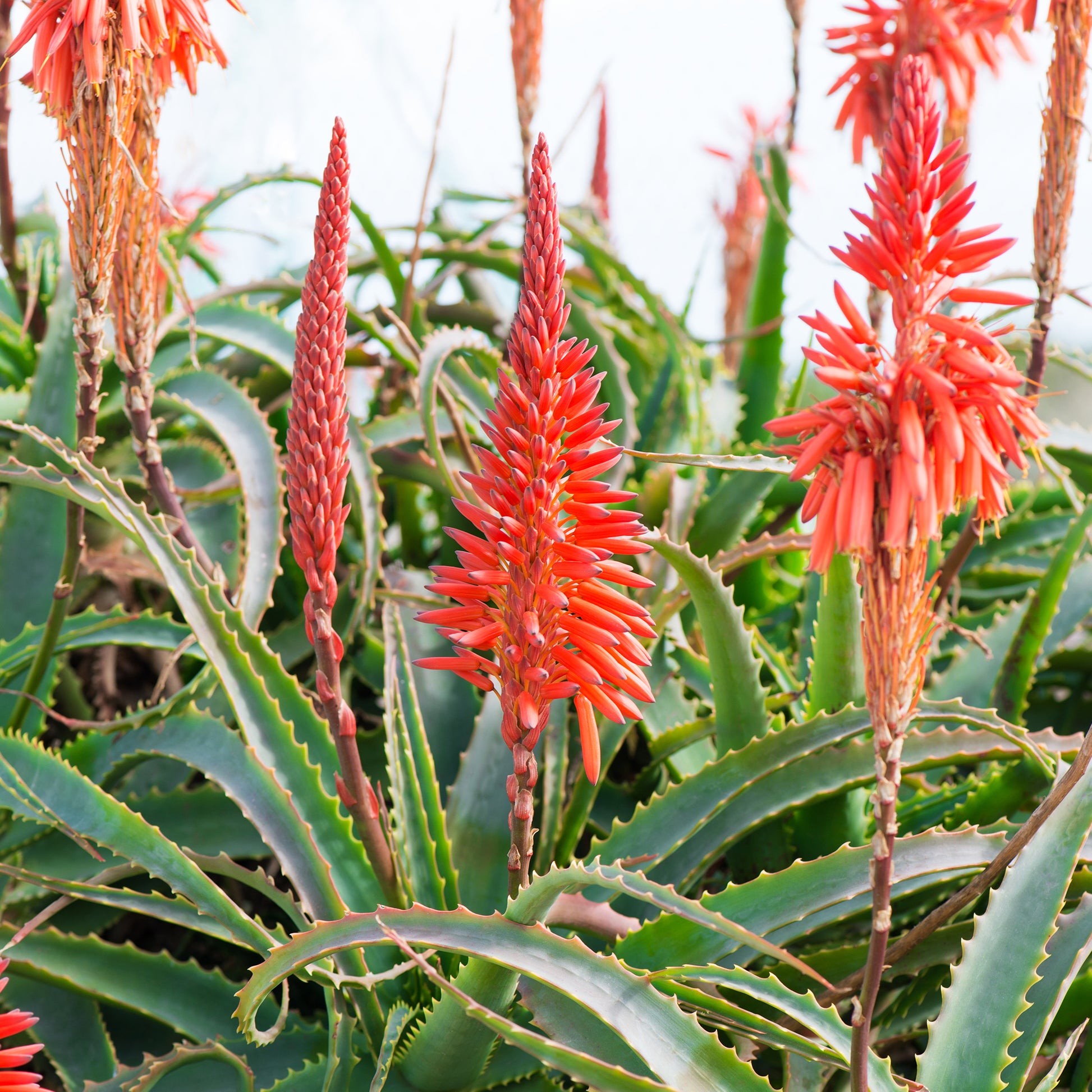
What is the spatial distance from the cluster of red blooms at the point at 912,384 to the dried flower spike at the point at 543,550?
13 centimetres

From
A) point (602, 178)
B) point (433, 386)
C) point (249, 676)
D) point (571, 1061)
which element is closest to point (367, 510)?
point (433, 386)

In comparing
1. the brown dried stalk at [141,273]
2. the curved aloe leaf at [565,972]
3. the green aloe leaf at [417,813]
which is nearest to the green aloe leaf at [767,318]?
the green aloe leaf at [417,813]

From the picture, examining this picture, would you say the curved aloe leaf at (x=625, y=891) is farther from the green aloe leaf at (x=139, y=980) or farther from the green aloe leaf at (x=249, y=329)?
the green aloe leaf at (x=249, y=329)

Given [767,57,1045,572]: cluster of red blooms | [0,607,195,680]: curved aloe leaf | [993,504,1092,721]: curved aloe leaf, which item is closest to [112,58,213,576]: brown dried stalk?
[0,607,195,680]: curved aloe leaf

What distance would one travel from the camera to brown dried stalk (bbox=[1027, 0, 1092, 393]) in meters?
0.96

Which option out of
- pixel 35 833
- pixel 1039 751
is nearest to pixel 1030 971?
pixel 1039 751

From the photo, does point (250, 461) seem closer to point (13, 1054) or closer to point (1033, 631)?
point (13, 1054)

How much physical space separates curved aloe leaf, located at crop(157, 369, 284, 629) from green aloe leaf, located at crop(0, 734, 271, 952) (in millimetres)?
209

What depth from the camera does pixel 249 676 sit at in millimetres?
884

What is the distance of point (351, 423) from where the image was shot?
3.90 ft

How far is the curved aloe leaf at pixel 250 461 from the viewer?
1.05m

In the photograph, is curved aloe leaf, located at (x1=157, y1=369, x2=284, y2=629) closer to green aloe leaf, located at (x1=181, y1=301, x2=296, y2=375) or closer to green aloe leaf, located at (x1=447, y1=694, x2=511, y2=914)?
green aloe leaf, located at (x1=181, y1=301, x2=296, y2=375)

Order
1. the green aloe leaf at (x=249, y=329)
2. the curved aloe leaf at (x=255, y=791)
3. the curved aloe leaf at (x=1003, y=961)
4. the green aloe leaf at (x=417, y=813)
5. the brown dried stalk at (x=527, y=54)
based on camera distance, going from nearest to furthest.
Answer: the curved aloe leaf at (x=1003, y=961) → the curved aloe leaf at (x=255, y=791) → the green aloe leaf at (x=417, y=813) → the brown dried stalk at (x=527, y=54) → the green aloe leaf at (x=249, y=329)

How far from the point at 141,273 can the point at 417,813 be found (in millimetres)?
544
